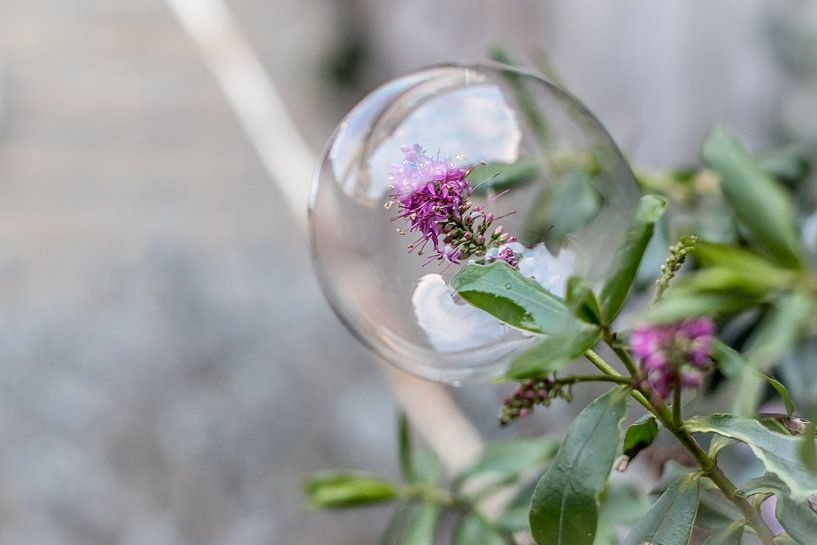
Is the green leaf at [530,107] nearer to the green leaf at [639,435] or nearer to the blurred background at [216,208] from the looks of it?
the green leaf at [639,435]

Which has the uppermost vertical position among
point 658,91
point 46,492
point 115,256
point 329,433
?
point 115,256

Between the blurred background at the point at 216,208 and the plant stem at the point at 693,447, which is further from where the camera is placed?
the blurred background at the point at 216,208

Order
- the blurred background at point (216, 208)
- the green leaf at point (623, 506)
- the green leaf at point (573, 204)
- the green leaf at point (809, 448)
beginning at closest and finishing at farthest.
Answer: the green leaf at point (809, 448) → the green leaf at point (573, 204) → the green leaf at point (623, 506) → the blurred background at point (216, 208)

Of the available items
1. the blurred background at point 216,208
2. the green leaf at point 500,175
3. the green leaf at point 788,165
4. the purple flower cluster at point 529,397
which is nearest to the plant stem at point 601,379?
the purple flower cluster at point 529,397

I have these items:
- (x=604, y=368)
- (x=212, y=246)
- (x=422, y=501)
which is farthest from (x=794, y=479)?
(x=212, y=246)

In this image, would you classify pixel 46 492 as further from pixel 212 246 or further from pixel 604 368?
pixel 604 368

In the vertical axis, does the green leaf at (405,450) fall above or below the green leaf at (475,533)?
above

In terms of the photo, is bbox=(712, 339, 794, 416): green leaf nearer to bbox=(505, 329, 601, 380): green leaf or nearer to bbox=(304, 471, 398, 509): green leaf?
bbox=(505, 329, 601, 380): green leaf
